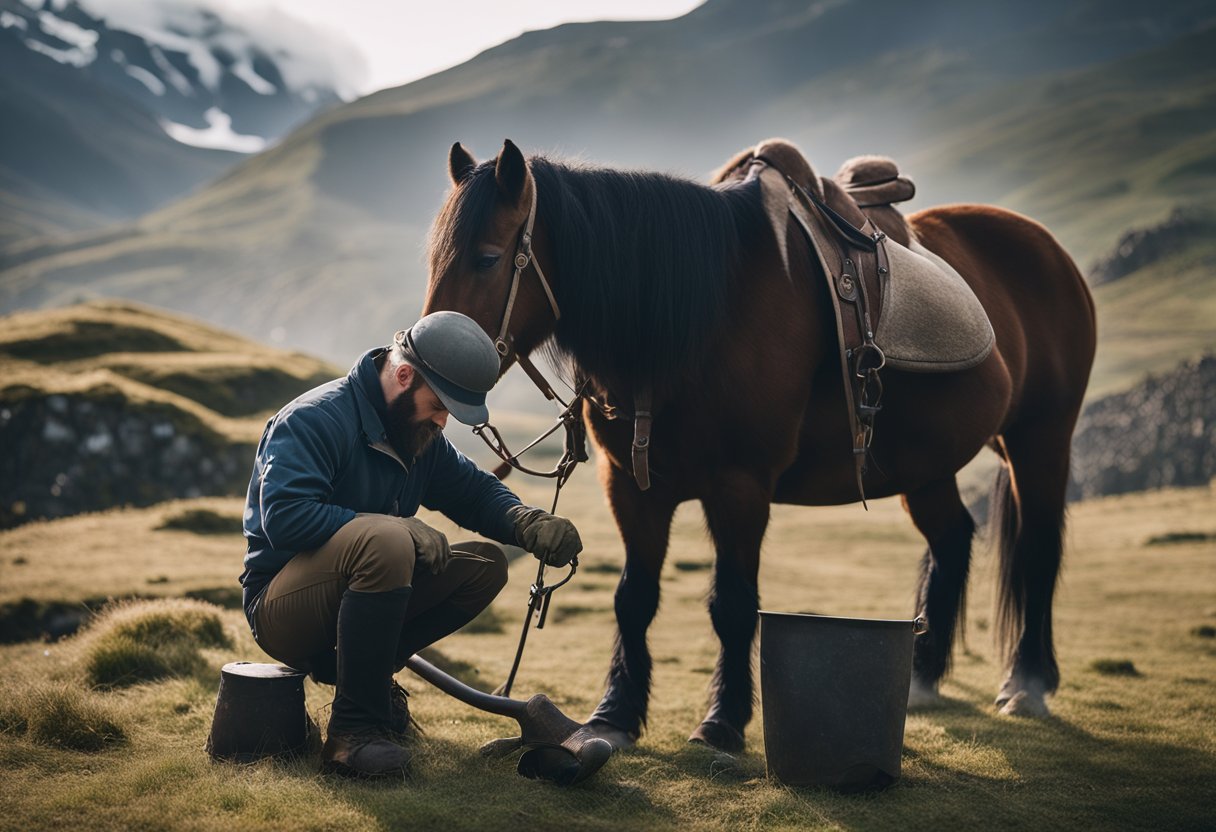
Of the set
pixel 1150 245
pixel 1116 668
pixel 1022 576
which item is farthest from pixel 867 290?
pixel 1150 245

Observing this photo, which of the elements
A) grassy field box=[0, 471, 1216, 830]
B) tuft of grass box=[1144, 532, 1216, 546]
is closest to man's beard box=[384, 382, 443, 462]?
grassy field box=[0, 471, 1216, 830]

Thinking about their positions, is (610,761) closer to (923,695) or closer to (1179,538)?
(923,695)

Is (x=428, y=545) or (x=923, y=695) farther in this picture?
(x=923, y=695)

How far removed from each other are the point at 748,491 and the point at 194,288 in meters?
182

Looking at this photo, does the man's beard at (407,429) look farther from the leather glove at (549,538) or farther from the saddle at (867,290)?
the saddle at (867,290)

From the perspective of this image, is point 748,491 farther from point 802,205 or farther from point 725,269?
point 802,205

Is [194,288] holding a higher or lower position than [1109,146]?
lower

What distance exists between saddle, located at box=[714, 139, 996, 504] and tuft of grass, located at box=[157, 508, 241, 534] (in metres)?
11.3

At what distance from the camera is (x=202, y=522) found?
48.3 ft

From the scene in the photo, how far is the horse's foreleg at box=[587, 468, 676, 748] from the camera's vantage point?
17.4 ft

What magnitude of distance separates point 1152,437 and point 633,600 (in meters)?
30.9

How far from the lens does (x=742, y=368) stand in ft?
15.9

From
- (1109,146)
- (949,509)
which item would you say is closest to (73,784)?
(949,509)

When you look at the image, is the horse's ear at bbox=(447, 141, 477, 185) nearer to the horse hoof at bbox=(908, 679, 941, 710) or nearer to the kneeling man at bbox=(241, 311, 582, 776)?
the kneeling man at bbox=(241, 311, 582, 776)
